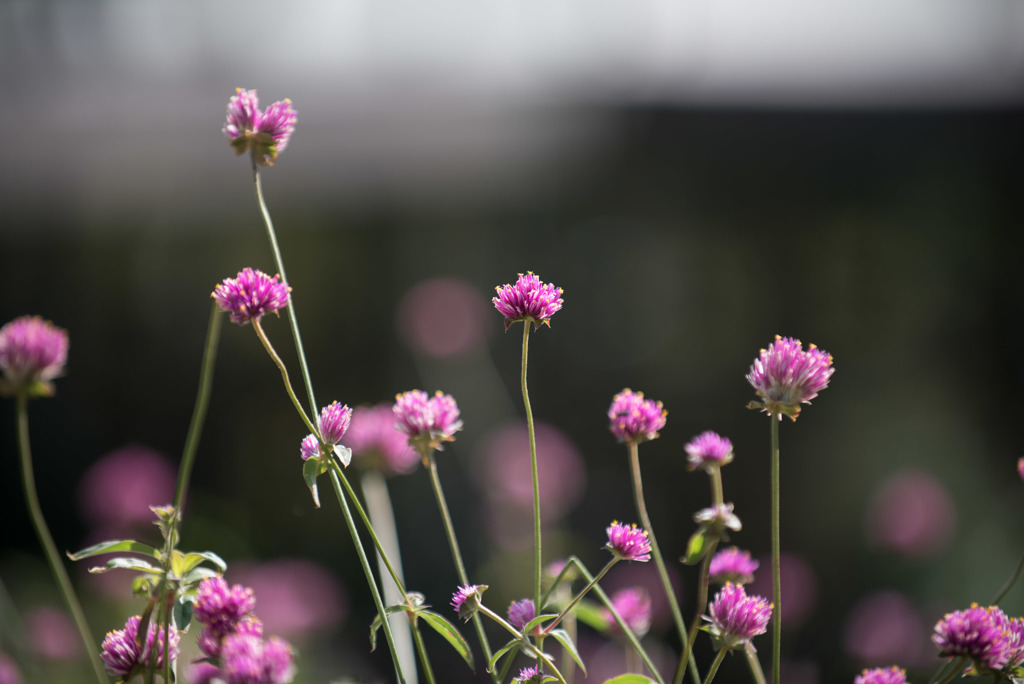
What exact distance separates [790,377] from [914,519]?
7.62 ft

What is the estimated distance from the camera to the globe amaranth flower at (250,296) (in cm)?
65

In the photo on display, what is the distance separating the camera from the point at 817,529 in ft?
11.6

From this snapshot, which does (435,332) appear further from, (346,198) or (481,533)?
(346,198)

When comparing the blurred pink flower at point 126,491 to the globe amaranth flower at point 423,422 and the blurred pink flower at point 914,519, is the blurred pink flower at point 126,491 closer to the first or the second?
the globe amaranth flower at point 423,422

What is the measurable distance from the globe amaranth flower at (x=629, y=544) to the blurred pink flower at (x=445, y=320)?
2.69 meters

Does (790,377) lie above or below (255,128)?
below

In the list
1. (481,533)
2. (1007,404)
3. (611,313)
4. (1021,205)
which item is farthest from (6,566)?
(1021,205)

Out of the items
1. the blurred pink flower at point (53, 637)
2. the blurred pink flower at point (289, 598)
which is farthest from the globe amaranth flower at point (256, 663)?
the blurred pink flower at point (289, 598)

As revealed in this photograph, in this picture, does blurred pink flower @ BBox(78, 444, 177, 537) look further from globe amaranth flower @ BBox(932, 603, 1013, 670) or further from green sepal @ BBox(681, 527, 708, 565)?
globe amaranth flower @ BBox(932, 603, 1013, 670)

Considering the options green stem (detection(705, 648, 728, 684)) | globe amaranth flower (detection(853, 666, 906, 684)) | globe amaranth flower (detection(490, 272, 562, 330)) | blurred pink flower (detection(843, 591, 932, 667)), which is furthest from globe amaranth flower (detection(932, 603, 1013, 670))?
blurred pink flower (detection(843, 591, 932, 667))

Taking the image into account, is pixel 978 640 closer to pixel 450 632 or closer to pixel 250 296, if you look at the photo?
pixel 450 632

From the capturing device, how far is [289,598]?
82.5 inches

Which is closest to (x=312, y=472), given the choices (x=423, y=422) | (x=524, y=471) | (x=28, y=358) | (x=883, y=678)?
(x=423, y=422)

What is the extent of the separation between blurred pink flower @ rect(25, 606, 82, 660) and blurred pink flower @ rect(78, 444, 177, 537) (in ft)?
0.89
